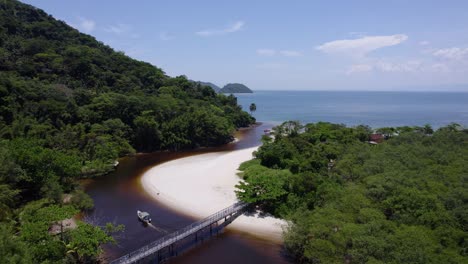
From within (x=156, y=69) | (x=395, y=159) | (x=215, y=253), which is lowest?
(x=215, y=253)

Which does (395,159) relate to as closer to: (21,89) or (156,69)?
Result: (21,89)

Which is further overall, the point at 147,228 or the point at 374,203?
the point at 147,228

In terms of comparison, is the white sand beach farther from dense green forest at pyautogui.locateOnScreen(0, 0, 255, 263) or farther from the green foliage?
dense green forest at pyautogui.locateOnScreen(0, 0, 255, 263)

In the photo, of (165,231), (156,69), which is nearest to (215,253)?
(165,231)

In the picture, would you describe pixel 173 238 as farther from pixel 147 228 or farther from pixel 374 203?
pixel 374 203

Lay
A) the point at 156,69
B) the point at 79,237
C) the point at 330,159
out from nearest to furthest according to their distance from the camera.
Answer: the point at 79,237, the point at 330,159, the point at 156,69

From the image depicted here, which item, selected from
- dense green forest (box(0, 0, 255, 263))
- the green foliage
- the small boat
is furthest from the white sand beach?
dense green forest (box(0, 0, 255, 263))

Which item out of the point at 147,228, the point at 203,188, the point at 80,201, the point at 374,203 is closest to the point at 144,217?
the point at 147,228
